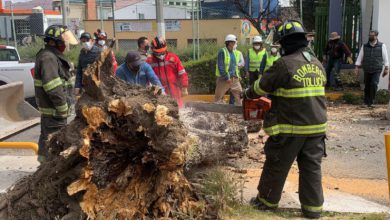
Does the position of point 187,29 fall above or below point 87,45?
above

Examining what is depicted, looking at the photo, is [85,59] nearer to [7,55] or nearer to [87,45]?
[87,45]

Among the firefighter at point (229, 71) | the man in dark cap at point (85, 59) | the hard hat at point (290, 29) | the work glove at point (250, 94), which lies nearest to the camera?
the hard hat at point (290, 29)

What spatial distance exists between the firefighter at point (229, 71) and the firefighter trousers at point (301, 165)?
18.5ft

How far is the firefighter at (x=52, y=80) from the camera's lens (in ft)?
17.6

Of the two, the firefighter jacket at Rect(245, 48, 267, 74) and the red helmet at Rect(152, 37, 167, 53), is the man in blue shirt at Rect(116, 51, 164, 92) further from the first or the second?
the firefighter jacket at Rect(245, 48, 267, 74)

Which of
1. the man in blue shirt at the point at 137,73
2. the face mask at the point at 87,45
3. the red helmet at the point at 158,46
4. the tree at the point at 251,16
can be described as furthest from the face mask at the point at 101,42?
the tree at the point at 251,16

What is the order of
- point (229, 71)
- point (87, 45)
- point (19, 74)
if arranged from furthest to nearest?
point (19, 74) < point (229, 71) < point (87, 45)

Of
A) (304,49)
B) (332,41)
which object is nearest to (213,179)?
(304,49)

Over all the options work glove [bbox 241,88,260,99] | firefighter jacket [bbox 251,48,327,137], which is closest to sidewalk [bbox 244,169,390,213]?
firefighter jacket [bbox 251,48,327,137]

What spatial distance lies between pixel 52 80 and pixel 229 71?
5.36 meters

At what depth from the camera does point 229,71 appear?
10148 mm

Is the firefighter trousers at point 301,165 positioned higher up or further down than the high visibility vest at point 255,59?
further down

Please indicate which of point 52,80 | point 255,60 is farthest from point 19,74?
point 52,80

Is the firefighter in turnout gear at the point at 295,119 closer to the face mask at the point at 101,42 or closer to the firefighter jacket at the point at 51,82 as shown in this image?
the firefighter jacket at the point at 51,82
